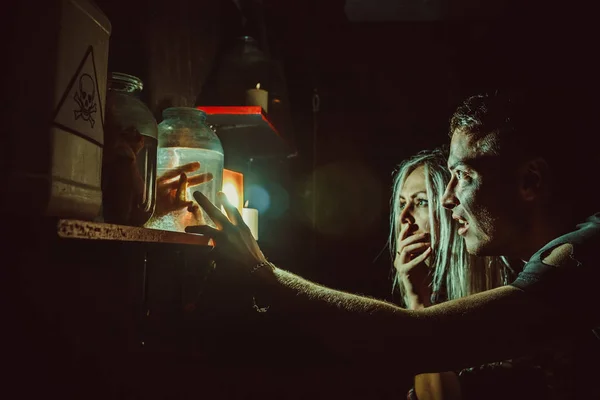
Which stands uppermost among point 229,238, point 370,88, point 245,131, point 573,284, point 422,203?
point 370,88

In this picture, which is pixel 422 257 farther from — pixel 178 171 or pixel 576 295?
pixel 178 171

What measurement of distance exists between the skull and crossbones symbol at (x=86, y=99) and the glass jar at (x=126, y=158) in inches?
6.1

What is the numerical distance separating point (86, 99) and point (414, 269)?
2.04 metres

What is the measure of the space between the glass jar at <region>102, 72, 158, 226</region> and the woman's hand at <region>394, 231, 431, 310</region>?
164cm

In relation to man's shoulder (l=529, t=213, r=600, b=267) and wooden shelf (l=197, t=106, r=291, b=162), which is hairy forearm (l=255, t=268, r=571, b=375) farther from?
wooden shelf (l=197, t=106, r=291, b=162)

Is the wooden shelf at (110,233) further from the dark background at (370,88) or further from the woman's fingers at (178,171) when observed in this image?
the dark background at (370,88)

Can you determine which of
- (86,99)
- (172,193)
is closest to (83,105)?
(86,99)

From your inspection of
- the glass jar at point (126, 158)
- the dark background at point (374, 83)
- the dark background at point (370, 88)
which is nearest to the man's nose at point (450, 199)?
the glass jar at point (126, 158)

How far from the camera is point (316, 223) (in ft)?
11.3

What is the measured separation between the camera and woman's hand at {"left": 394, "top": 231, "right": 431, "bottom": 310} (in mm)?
2373

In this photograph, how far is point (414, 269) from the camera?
243 centimetres

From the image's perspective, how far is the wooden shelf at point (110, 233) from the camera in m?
0.59

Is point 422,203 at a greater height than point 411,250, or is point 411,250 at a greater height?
point 422,203

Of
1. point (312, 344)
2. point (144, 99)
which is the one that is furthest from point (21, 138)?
point (312, 344)
